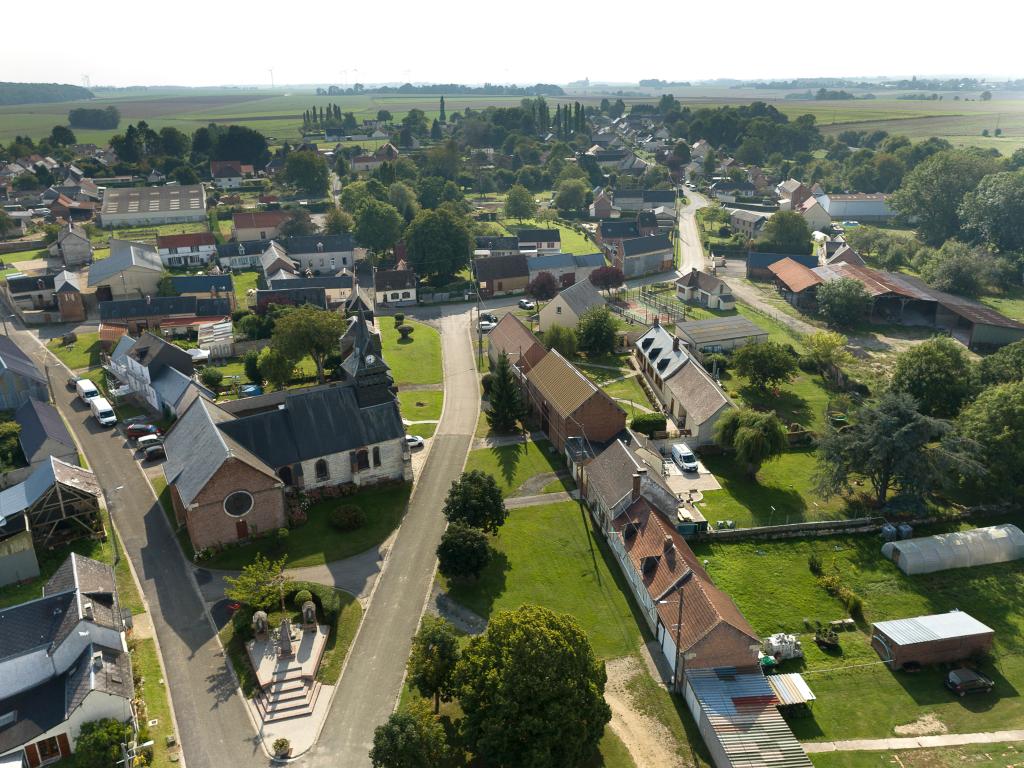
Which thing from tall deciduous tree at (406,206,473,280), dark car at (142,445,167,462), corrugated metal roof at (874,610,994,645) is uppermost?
tall deciduous tree at (406,206,473,280)

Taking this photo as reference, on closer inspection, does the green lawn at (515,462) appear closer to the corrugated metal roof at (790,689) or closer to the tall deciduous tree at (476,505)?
the tall deciduous tree at (476,505)

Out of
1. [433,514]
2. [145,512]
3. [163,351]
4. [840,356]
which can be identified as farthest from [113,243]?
[840,356]

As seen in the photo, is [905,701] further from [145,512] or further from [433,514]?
[145,512]

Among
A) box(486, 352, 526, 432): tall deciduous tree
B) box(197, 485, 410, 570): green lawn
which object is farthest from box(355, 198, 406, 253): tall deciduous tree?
box(197, 485, 410, 570): green lawn

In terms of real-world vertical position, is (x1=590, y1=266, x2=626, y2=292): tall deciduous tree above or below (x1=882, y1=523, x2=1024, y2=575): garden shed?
above

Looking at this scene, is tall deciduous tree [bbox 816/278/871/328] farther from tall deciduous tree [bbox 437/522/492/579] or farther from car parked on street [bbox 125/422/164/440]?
car parked on street [bbox 125/422/164/440]

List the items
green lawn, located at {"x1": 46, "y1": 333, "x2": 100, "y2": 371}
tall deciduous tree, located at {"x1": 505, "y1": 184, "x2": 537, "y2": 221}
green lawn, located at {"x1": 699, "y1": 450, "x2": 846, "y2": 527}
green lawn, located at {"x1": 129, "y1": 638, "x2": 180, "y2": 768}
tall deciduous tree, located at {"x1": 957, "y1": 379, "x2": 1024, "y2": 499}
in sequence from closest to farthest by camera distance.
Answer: green lawn, located at {"x1": 129, "y1": 638, "x2": 180, "y2": 768}
tall deciduous tree, located at {"x1": 957, "y1": 379, "x2": 1024, "y2": 499}
green lawn, located at {"x1": 699, "y1": 450, "x2": 846, "y2": 527}
green lawn, located at {"x1": 46, "y1": 333, "x2": 100, "y2": 371}
tall deciduous tree, located at {"x1": 505, "y1": 184, "x2": 537, "y2": 221}
